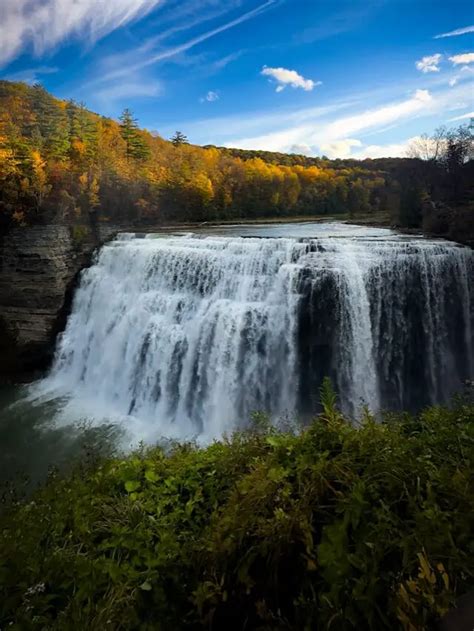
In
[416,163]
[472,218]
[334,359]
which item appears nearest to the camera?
[334,359]

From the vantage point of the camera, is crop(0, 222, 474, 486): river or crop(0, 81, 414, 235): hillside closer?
crop(0, 222, 474, 486): river

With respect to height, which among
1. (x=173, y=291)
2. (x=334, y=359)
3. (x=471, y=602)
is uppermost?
(x=471, y=602)

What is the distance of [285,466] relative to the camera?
2.84m

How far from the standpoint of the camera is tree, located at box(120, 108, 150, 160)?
107 ft

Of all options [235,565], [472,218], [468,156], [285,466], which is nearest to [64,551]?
[235,565]

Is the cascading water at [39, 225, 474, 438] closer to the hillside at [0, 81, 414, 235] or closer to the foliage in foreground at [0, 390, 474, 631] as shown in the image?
the foliage in foreground at [0, 390, 474, 631]

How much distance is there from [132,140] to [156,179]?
7.75m

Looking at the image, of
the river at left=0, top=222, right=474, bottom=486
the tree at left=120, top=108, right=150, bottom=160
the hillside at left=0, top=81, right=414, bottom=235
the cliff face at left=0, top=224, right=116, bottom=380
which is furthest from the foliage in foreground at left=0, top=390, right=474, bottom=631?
the tree at left=120, top=108, right=150, bottom=160

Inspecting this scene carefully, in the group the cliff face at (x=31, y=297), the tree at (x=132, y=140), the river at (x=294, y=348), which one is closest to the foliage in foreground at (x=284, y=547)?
the river at (x=294, y=348)

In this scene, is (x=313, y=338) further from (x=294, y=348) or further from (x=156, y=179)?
(x=156, y=179)

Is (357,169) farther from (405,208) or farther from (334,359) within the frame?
(334,359)

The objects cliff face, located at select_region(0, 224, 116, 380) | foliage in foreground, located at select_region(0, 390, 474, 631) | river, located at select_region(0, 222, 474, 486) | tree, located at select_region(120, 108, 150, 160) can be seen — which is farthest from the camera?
tree, located at select_region(120, 108, 150, 160)

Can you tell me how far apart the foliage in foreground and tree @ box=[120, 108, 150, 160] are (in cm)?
3382

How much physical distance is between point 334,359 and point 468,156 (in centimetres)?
1693
